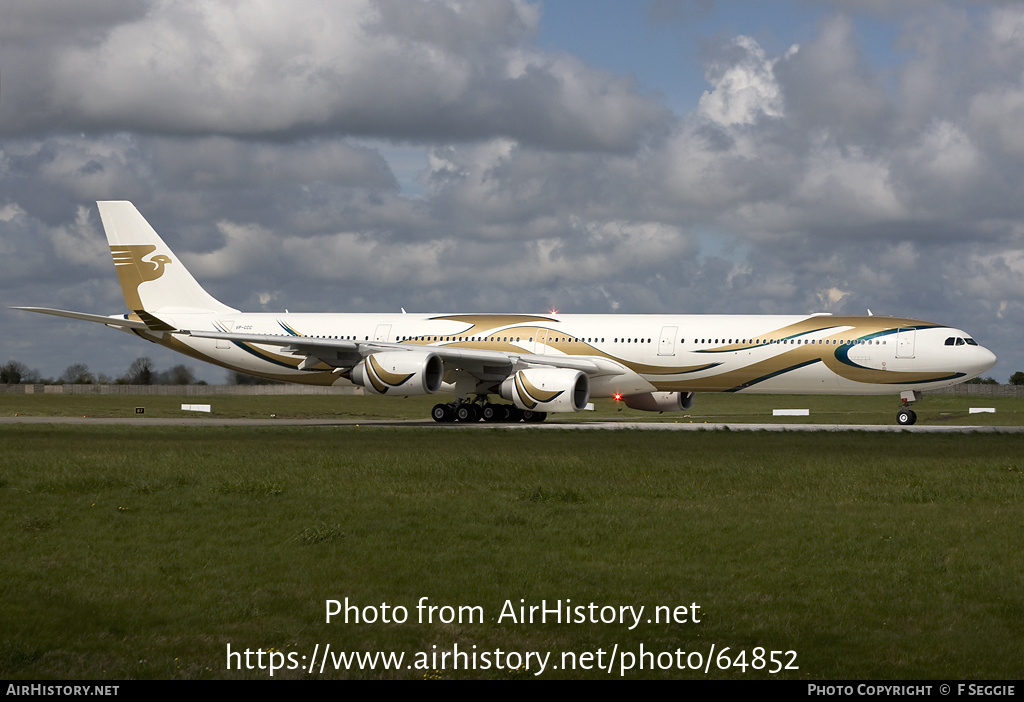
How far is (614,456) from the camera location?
811 inches

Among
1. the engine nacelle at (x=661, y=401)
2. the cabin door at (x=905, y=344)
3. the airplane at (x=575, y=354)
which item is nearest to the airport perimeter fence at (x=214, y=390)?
the airplane at (x=575, y=354)

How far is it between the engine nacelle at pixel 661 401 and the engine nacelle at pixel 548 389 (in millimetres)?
4209

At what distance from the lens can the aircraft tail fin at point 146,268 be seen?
4388 centimetres

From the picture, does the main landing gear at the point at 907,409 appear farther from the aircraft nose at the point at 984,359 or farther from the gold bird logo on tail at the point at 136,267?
the gold bird logo on tail at the point at 136,267

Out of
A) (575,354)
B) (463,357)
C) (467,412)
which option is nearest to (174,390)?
(467,412)

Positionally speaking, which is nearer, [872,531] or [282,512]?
[872,531]

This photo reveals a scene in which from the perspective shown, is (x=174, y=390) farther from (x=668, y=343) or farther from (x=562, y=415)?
(x=668, y=343)

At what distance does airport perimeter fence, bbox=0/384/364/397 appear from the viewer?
254 ft

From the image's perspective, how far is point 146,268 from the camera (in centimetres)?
4384

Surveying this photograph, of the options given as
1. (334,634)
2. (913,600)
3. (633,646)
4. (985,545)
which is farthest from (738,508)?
(334,634)

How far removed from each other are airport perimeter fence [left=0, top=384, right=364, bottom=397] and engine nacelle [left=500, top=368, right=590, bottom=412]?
1476 inches

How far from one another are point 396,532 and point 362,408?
1657 inches

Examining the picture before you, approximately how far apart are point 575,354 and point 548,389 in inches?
143
